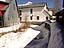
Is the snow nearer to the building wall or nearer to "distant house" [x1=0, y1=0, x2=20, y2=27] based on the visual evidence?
"distant house" [x1=0, y1=0, x2=20, y2=27]

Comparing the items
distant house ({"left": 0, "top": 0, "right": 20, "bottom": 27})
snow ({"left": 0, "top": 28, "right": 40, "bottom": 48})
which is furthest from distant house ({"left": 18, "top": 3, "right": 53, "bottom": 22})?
snow ({"left": 0, "top": 28, "right": 40, "bottom": 48})

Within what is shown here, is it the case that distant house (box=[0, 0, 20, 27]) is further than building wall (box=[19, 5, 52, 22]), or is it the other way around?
building wall (box=[19, 5, 52, 22])

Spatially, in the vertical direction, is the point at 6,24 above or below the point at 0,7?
below

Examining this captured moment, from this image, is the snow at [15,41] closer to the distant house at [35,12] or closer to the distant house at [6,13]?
the distant house at [6,13]

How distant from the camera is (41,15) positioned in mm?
27969

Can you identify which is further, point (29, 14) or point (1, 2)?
point (29, 14)

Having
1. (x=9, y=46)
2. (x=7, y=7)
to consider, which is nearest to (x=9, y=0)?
(x=7, y=7)

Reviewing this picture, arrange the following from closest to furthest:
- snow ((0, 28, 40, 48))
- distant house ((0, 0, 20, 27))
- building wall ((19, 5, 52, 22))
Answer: snow ((0, 28, 40, 48)) < distant house ((0, 0, 20, 27)) < building wall ((19, 5, 52, 22))

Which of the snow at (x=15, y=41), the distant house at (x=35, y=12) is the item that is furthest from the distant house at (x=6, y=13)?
the distant house at (x=35, y=12)

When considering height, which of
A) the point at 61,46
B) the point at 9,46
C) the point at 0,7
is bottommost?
the point at 9,46

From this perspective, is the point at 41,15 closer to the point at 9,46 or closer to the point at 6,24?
the point at 6,24

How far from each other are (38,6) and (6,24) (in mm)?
14342

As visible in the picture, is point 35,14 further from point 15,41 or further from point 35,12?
point 15,41

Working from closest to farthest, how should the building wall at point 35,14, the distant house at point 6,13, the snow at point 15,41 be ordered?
the snow at point 15,41
the distant house at point 6,13
the building wall at point 35,14
